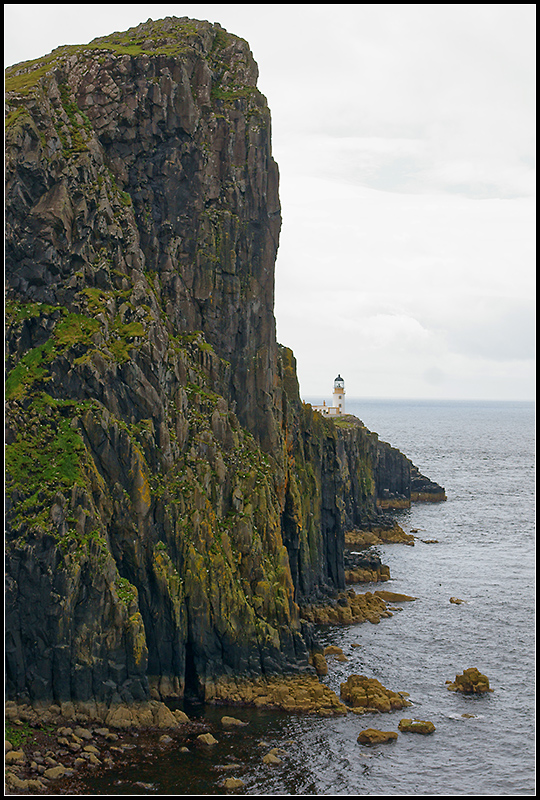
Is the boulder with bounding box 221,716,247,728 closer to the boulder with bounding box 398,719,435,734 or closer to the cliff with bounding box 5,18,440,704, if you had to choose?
Result: the cliff with bounding box 5,18,440,704

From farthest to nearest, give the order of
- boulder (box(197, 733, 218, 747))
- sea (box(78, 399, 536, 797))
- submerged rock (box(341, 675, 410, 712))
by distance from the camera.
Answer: submerged rock (box(341, 675, 410, 712))
boulder (box(197, 733, 218, 747))
sea (box(78, 399, 536, 797))

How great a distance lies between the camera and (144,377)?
7319 cm

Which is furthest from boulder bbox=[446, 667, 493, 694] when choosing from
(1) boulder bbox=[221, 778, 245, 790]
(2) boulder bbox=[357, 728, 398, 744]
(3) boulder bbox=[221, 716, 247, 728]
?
(1) boulder bbox=[221, 778, 245, 790]

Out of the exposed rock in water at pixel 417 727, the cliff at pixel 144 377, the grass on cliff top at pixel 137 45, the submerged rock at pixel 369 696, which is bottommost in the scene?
the exposed rock in water at pixel 417 727

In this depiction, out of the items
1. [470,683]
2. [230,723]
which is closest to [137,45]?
[230,723]

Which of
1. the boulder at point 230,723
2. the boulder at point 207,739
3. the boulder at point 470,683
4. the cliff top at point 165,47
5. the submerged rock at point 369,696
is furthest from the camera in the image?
the cliff top at point 165,47

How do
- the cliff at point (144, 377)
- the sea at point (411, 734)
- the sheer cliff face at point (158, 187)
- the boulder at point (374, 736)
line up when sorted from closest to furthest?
the sea at point (411, 734) < the cliff at point (144, 377) < the boulder at point (374, 736) < the sheer cliff face at point (158, 187)

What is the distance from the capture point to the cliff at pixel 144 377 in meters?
64.2

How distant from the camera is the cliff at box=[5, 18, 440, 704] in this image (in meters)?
64.2

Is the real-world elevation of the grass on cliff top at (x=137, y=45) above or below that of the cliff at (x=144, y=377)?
above

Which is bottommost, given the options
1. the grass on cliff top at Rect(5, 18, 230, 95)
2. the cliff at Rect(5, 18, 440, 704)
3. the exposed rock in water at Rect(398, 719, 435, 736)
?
the exposed rock in water at Rect(398, 719, 435, 736)

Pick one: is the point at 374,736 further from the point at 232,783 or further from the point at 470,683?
the point at 470,683

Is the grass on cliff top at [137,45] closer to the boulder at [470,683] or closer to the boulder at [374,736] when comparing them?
the boulder at [374,736]

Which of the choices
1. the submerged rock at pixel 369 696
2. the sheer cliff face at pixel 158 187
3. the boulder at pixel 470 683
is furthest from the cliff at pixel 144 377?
the boulder at pixel 470 683
